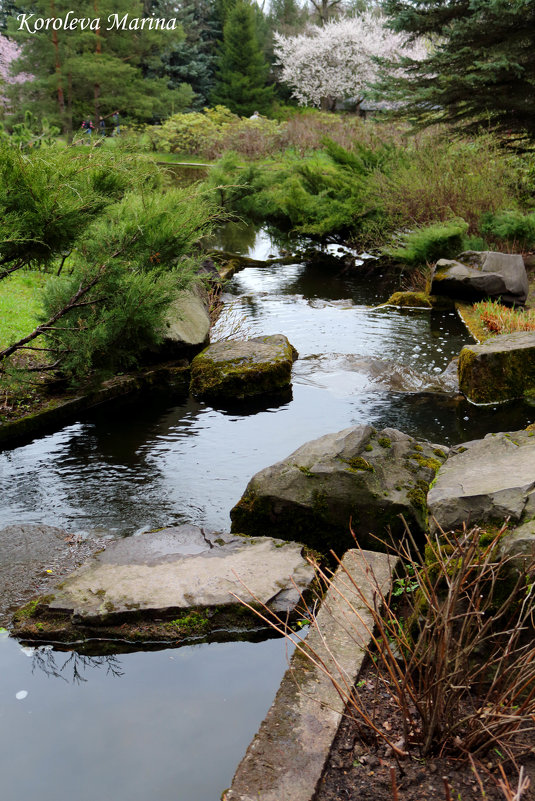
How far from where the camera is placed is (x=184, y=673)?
9.91 feet

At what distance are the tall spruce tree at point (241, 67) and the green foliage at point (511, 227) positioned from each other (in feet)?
90.8

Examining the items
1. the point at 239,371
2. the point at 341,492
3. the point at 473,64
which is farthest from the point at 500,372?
the point at 473,64

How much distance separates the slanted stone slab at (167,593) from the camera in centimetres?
323

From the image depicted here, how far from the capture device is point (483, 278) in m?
9.89

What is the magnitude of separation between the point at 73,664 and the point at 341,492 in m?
1.68

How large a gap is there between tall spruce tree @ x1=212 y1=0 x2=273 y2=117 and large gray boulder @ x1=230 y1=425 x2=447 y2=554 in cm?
3578

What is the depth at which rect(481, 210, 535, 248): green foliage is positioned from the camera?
11211mm

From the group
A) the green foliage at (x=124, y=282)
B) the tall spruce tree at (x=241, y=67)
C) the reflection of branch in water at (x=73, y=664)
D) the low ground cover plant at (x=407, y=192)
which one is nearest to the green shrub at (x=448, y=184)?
the low ground cover plant at (x=407, y=192)

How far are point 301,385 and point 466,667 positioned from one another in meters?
5.46

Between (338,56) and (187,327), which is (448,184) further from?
(338,56)

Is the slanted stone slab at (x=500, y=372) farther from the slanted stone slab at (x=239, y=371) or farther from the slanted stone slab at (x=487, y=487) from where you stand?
the slanted stone slab at (x=487, y=487)

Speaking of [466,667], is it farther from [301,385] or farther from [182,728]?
[301,385]

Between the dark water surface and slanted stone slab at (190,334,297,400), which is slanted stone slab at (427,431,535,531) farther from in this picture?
slanted stone slab at (190,334,297,400)

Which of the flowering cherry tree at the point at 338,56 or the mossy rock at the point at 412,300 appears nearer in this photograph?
the mossy rock at the point at 412,300
